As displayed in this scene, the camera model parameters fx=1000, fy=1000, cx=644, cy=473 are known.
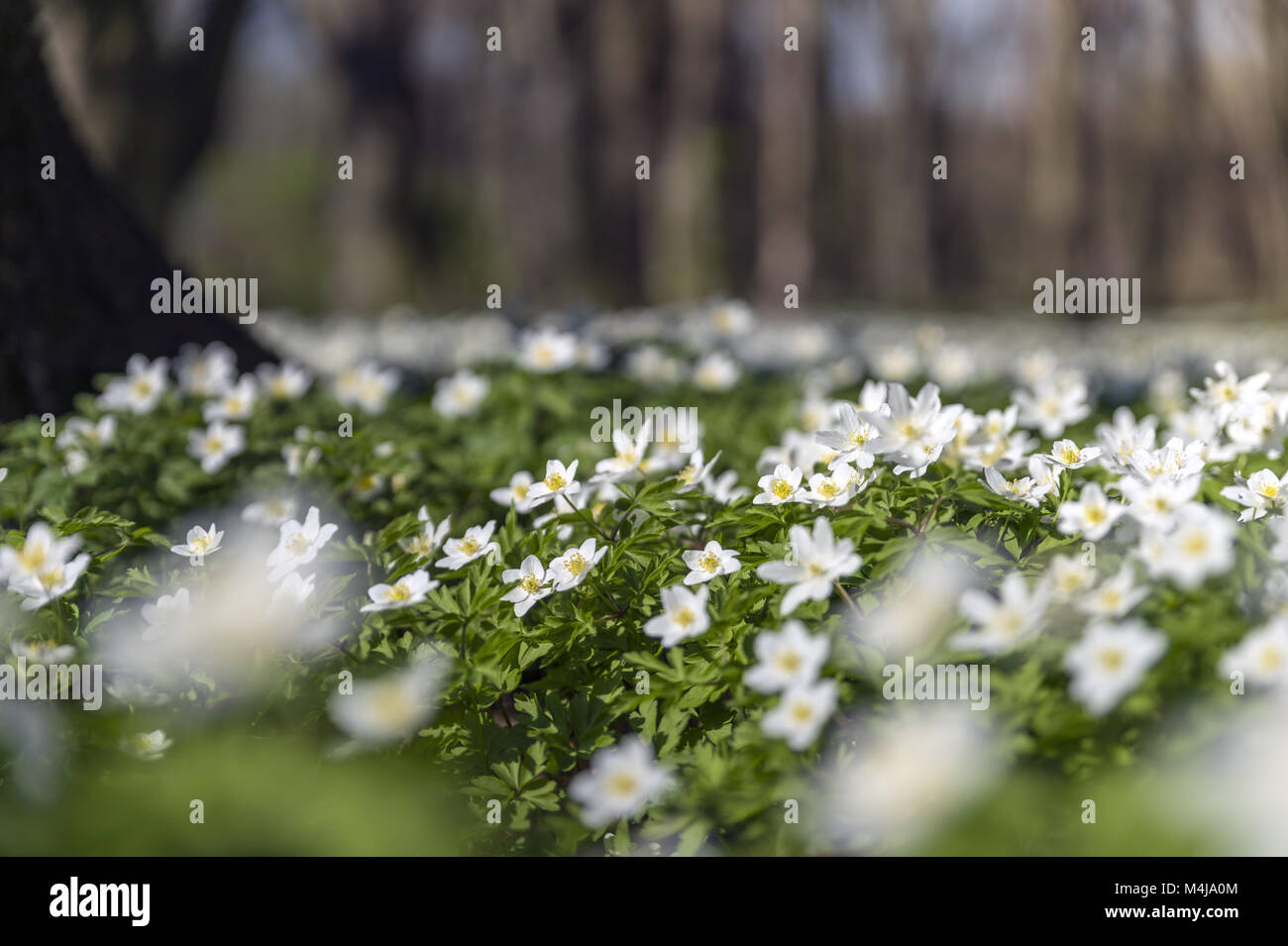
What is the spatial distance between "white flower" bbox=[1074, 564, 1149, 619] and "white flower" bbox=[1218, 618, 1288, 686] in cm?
13

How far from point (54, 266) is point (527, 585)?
2.75 m

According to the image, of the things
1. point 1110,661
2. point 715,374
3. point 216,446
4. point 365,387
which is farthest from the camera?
point 715,374

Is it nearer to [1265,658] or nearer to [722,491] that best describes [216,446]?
[722,491]

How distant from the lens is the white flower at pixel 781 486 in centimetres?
188

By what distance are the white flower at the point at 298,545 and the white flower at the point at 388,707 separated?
341 millimetres

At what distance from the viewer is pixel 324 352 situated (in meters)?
6.53

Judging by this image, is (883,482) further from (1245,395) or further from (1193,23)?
(1193,23)

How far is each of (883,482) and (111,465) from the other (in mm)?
2108

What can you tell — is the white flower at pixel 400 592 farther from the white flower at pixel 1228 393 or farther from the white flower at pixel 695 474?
the white flower at pixel 1228 393

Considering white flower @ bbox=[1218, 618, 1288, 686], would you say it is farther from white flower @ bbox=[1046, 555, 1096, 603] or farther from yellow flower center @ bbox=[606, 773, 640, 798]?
→ yellow flower center @ bbox=[606, 773, 640, 798]

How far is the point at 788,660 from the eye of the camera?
1460mm

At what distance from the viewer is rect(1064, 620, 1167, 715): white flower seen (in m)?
1.26

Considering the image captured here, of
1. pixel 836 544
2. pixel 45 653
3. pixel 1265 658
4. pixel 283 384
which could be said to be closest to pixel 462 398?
pixel 283 384
